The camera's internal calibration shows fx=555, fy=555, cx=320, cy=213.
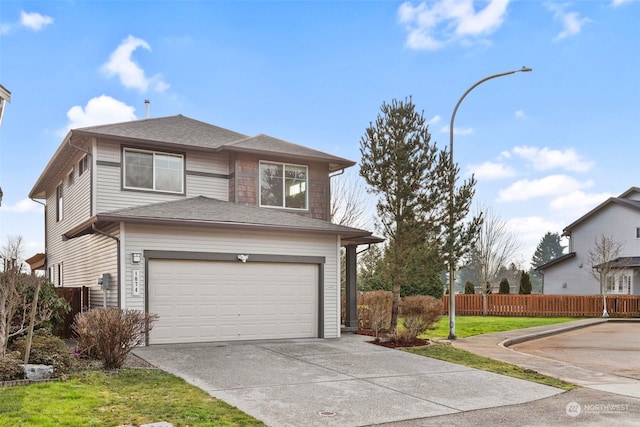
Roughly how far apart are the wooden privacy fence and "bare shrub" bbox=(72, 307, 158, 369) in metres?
22.0

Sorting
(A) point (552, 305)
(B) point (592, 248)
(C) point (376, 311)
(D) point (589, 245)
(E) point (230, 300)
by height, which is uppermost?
(D) point (589, 245)

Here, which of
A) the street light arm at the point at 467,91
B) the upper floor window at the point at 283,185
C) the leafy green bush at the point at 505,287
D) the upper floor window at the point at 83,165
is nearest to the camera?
the street light arm at the point at 467,91

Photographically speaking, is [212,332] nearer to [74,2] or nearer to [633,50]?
[74,2]

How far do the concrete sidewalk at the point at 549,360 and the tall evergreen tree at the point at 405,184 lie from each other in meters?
2.74

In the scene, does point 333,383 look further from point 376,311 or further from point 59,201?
point 59,201

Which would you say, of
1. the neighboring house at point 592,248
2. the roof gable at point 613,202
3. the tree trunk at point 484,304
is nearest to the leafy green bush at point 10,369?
the tree trunk at point 484,304

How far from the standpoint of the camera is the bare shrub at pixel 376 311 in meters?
17.2

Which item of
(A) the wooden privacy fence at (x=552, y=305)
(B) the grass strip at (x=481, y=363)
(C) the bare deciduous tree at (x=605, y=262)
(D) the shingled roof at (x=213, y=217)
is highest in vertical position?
(D) the shingled roof at (x=213, y=217)

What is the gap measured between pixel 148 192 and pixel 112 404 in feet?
30.2

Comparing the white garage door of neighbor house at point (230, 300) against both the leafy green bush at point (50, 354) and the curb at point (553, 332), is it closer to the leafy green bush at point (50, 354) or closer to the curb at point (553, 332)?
the leafy green bush at point (50, 354)

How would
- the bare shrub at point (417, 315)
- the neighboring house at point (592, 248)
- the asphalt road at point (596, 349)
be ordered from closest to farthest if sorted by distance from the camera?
the asphalt road at point (596, 349), the bare shrub at point (417, 315), the neighboring house at point (592, 248)

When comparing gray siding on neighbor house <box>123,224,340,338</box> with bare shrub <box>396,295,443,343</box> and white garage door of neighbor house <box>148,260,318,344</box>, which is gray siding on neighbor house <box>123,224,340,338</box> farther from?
bare shrub <box>396,295,443,343</box>

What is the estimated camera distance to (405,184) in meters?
15.2
